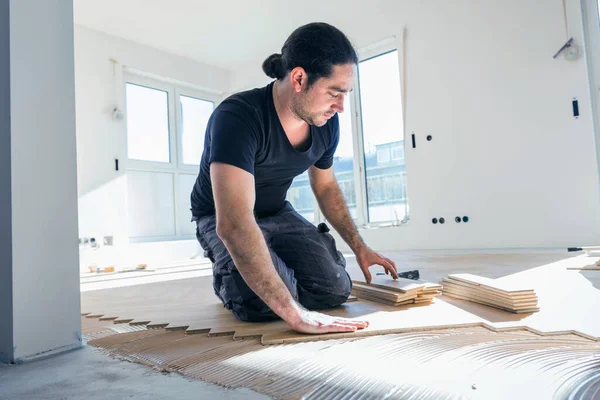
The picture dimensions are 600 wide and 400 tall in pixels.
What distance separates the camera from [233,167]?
139 centimetres

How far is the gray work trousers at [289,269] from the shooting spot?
170cm

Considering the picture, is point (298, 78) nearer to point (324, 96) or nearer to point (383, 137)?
point (324, 96)

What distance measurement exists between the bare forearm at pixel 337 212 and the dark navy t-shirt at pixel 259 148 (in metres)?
0.12

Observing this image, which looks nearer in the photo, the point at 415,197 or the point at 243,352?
the point at 243,352

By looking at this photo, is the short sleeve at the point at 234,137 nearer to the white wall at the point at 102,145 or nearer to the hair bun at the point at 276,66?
the hair bun at the point at 276,66

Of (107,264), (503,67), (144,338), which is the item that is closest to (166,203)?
(107,264)

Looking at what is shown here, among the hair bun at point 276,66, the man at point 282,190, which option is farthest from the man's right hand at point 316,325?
the hair bun at point 276,66

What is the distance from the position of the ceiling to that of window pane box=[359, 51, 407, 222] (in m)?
0.43

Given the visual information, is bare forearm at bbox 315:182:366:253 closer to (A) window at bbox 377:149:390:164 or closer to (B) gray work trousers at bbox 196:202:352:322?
(B) gray work trousers at bbox 196:202:352:322

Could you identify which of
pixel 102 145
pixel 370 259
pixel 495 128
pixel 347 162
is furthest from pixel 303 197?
pixel 370 259

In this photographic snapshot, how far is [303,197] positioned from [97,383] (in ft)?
18.4

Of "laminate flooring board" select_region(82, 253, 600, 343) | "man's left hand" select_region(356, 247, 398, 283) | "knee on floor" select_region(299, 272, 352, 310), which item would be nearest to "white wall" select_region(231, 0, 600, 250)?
"laminate flooring board" select_region(82, 253, 600, 343)

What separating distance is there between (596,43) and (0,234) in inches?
184

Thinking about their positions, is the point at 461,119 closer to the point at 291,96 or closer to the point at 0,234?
the point at 291,96
